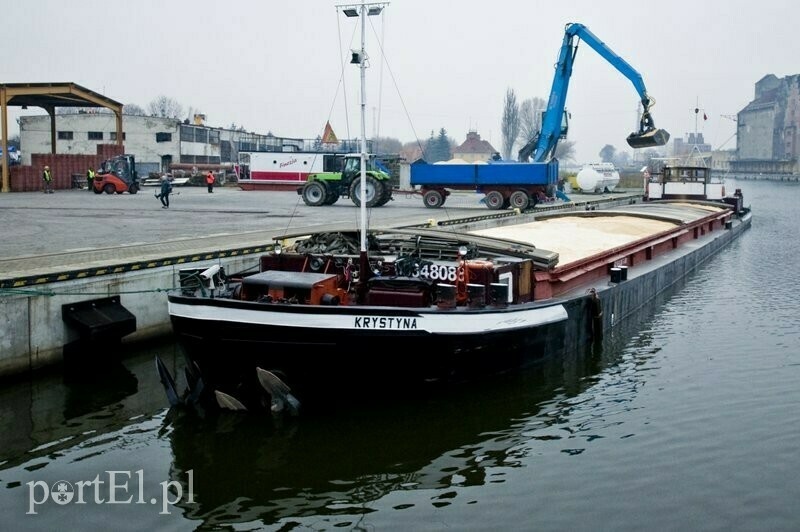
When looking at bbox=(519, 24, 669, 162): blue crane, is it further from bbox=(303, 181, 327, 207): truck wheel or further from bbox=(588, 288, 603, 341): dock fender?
bbox=(588, 288, 603, 341): dock fender

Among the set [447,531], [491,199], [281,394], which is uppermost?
[491,199]

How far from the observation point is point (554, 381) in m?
12.8

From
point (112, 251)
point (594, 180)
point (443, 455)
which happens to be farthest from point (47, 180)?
point (594, 180)

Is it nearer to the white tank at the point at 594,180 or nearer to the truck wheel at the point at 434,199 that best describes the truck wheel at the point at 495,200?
the truck wheel at the point at 434,199

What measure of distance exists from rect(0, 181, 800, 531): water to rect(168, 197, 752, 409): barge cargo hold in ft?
1.69

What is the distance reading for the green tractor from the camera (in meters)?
34.9

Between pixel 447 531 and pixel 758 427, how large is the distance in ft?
16.9

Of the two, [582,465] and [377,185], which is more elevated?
[377,185]

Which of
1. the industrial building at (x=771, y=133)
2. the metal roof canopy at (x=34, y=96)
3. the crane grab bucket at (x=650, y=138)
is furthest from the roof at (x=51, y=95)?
the industrial building at (x=771, y=133)

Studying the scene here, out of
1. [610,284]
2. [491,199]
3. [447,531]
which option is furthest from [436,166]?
[447,531]

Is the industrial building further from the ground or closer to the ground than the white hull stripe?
further from the ground

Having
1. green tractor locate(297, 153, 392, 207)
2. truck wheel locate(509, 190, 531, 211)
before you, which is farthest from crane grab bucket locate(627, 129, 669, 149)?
green tractor locate(297, 153, 392, 207)

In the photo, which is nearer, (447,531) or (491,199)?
(447,531)

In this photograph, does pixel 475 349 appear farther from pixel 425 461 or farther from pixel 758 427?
pixel 758 427
